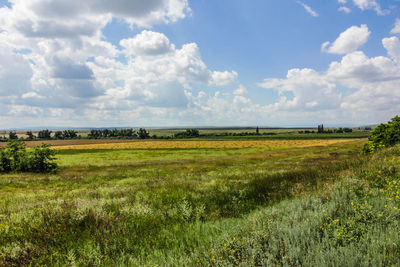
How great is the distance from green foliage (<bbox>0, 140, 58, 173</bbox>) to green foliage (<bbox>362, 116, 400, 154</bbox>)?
47.7 metres

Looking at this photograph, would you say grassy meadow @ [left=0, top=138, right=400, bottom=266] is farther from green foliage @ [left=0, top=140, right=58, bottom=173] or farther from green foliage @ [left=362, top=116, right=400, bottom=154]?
green foliage @ [left=0, top=140, right=58, bottom=173]

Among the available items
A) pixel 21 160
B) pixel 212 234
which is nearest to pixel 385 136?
pixel 212 234

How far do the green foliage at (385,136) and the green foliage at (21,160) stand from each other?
47.7 meters

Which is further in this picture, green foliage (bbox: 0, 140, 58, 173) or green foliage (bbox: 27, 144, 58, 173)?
green foliage (bbox: 27, 144, 58, 173)

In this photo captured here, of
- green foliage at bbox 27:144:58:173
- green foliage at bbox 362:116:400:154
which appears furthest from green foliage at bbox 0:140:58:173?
green foliage at bbox 362:116:400:154

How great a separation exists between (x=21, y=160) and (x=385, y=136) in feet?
174

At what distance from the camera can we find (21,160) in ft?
102

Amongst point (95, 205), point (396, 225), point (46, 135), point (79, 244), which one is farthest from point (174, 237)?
point (46, 135)

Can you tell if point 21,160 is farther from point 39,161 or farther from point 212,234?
point 212,234

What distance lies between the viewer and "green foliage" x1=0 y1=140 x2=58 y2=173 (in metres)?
31.0

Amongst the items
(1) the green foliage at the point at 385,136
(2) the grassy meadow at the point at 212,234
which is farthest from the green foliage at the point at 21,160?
(1) the green foliage at the point at 385,136

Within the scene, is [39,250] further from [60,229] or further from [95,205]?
[95,205]

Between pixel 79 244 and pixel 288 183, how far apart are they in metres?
9.35

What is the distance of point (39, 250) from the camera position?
4.72 m
